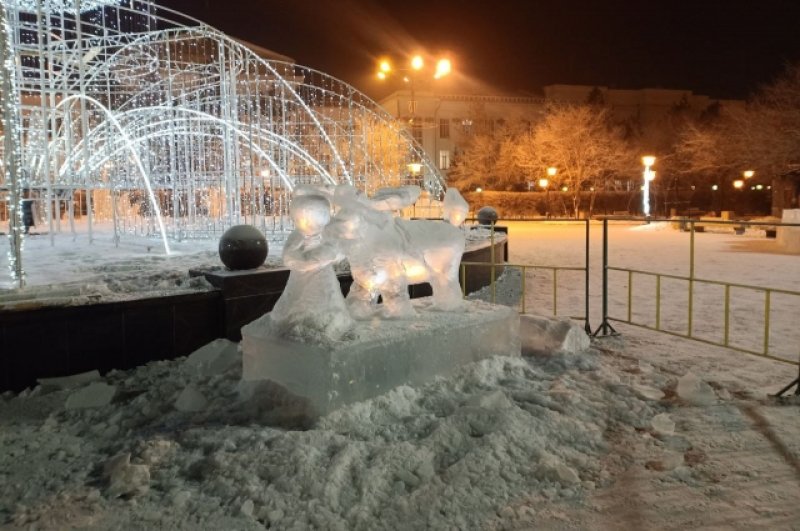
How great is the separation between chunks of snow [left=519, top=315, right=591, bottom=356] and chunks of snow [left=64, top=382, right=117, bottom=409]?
12.2ft

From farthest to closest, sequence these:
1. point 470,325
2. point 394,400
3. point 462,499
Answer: point 470,325
point 394,400
point 462,499

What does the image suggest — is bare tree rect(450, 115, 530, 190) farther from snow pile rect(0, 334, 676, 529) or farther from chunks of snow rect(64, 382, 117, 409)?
chunks of snow rect(64, 382, 117, 409)

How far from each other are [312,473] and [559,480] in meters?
1.42

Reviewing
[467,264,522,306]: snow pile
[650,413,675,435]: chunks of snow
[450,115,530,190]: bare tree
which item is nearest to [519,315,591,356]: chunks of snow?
[650,413,675,435]: chunks of snow

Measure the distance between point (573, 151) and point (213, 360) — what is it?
36.9 metres

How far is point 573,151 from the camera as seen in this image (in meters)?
39.8

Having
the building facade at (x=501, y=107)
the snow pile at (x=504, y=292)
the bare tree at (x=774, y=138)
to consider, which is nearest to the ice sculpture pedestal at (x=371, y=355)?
the snow pile at (x=504, y=292)

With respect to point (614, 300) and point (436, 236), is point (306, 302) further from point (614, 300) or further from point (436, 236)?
point (614, 300)

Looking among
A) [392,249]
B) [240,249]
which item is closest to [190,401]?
[392,249]

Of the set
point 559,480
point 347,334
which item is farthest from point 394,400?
point 559,480

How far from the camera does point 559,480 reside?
3.78 meters

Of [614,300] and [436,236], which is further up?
[436,236]

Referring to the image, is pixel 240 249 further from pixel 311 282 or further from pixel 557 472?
pixel 557 472

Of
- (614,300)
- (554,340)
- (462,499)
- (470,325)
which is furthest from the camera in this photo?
(614,300)
